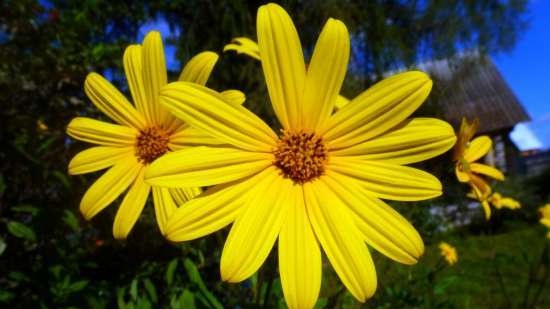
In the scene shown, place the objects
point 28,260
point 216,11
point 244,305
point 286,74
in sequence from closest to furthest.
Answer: point 286,74, point 244,305, point 28,260, point 216,11

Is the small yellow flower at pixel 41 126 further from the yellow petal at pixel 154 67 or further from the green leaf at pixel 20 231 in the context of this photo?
the yellow petal at pixel 154 67

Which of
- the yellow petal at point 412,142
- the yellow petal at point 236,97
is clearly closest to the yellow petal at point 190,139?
the yellow petal at point 236,97

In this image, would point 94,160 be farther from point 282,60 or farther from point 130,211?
point 282,60

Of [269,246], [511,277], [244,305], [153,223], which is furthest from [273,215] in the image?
[511,277]

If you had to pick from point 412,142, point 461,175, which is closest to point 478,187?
point 461,175

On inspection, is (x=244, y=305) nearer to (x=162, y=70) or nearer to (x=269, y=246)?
(x=269, y=246)

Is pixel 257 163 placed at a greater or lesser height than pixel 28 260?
lesser

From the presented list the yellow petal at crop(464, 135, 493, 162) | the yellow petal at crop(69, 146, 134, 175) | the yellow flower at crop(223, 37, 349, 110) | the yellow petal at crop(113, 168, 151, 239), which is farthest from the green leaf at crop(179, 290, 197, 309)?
the yellow petal at crop(464, 135, 493, 162)

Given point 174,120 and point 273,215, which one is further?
point 174,120
